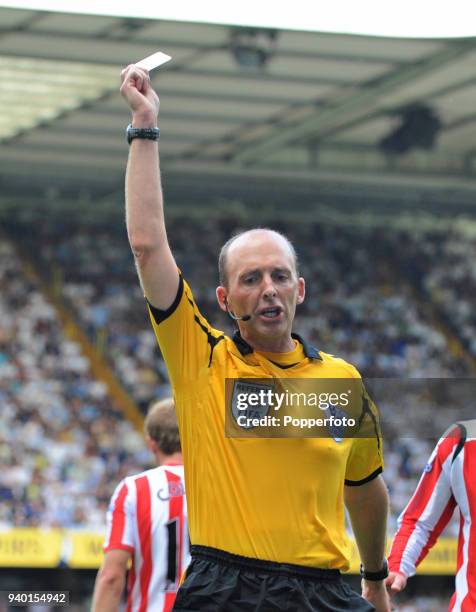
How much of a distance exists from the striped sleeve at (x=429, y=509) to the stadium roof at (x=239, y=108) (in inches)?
589

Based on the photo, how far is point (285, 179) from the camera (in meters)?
27.9

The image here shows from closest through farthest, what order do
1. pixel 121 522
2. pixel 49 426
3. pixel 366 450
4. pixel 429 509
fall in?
pixel 366 450
pixel 429 509
pixel 121 522
pixel 49 426

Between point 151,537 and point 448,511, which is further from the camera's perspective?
point 151,537

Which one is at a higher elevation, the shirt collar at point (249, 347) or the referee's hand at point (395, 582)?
the shirt collar at point (249, 347)

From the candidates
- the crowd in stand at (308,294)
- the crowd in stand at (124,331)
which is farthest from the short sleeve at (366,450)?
the crowd in stand at (308,294)

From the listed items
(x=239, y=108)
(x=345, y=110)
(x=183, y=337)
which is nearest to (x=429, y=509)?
(x=183, y=337)

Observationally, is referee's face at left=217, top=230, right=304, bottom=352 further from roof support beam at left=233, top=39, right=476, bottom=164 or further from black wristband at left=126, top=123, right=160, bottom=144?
roof support beam at left=233, top=39, right=476, bottom=164

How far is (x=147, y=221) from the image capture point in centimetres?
345

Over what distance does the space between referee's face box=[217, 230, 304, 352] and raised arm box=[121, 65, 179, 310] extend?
0.87 feet

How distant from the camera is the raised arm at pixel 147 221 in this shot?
3439 mm

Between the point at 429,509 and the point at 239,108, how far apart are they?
63.9ft

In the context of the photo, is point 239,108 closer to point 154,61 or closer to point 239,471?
point 154,61

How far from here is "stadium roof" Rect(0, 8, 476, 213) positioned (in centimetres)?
2005

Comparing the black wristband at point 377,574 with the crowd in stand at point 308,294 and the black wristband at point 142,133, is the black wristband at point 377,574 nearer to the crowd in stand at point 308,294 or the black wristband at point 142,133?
the black wristband at point 142,133
